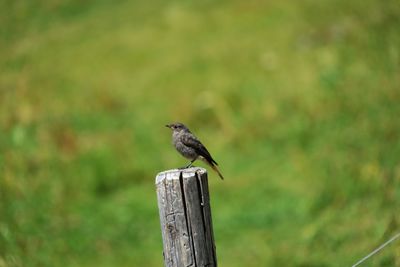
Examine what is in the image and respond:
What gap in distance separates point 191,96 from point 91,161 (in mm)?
3935

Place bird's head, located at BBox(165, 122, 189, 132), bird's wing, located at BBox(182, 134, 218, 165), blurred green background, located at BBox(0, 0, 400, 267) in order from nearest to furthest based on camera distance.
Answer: bird's wing, located at BBox(182, 134, 218, 165), bird's head, located at BBox(165, 122, 189, 132), blurred green background, located at BBox(0, 0, 400, 267)

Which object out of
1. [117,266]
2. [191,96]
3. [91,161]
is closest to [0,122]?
[117,266]

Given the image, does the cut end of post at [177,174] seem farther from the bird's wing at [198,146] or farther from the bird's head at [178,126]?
the bird's head at [178,126]

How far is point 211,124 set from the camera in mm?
18281

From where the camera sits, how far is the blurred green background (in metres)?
10.6

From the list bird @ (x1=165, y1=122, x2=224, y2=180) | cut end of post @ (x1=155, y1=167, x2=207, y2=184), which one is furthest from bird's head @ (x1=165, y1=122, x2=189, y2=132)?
cut end of post @ (x1=155, y1=167, x2=207, y2=184)

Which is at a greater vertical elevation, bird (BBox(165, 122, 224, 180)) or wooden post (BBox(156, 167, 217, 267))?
bird (BBox(165, 122, 224, 180))

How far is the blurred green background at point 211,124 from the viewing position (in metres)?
10.6

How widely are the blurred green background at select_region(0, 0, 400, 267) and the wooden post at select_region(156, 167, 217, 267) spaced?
3.63m

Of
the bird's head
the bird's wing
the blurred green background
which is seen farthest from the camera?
the blurred green background

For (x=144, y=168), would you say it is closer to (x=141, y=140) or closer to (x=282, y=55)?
(x=141, y=140)

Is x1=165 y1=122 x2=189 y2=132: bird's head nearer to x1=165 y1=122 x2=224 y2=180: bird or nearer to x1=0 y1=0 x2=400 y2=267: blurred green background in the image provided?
x1=165 y1=122 x2=224 y2=180: bird

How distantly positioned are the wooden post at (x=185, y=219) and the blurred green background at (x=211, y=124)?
363 cm

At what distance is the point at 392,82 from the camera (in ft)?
40.2
